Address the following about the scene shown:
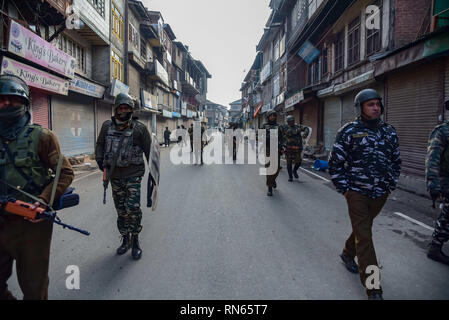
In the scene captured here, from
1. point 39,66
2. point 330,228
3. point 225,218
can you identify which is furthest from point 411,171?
point 39,66

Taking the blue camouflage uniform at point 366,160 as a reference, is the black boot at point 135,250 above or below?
below

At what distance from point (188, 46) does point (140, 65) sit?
30.1 metres

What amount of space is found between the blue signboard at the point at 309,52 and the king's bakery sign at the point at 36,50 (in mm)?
13720

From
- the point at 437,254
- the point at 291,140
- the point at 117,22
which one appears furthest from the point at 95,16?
the point at 437,254

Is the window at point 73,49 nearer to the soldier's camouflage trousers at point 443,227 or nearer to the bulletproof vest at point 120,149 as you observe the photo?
the bulletproof vest at point 120,149

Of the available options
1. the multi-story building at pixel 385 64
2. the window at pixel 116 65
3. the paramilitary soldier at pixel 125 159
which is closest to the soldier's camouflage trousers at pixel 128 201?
the paramilitary soldier at pixel 125 159

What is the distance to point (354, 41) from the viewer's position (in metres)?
13.4

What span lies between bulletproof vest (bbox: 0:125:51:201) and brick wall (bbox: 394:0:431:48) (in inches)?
443

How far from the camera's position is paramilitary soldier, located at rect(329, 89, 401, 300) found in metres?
2.84

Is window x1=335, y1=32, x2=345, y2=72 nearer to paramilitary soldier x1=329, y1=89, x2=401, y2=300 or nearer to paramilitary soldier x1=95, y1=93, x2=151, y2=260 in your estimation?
paramilitary soldier x1=329, y1=89, x2=401, y2=300

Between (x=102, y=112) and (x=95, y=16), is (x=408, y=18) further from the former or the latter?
(x=102, y=112)

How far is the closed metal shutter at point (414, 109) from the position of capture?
7828 millimetres
